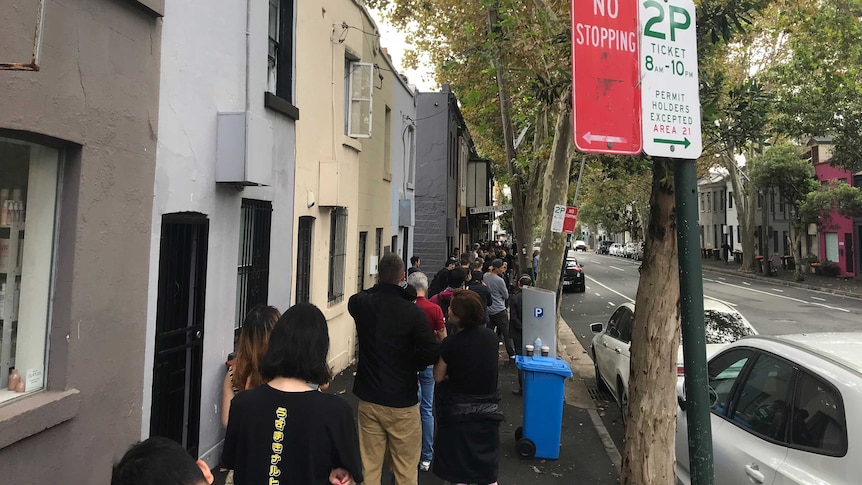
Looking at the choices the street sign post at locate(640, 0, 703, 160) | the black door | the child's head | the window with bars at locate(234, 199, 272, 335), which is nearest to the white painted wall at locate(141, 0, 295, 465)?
the black door

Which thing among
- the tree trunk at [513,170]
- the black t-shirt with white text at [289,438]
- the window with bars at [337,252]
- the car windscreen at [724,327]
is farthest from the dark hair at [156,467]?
the tree trunk at [513,170]

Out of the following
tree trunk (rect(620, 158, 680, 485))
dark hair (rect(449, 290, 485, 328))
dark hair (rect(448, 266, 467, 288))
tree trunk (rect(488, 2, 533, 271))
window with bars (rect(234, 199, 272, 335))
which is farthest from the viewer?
tree trunk (rect(488, 2, 533, 271))

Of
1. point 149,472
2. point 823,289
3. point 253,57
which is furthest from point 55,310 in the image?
point 823,289

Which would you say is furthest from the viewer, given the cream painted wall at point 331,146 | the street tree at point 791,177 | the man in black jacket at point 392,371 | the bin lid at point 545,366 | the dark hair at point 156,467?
the street tree at point 791,177

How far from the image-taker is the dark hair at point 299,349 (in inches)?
86.7

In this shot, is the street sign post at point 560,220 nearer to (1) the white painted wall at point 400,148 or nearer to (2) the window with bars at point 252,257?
(1) the white painted wall at point 400,148

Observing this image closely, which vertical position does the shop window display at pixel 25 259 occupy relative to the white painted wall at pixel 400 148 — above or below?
→ below

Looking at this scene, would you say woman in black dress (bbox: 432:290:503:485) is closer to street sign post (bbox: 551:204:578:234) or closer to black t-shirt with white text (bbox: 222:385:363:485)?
black t-shirt with white text (bbox: 222:385:363:485)

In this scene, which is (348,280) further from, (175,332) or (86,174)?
(86,174)

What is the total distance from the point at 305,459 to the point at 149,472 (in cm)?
77

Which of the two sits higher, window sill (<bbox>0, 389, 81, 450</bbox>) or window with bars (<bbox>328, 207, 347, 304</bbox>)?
window with bars (<bbox>328, 207, 347, 304</bbox>)

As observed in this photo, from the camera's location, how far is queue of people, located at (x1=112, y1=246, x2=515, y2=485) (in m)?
2.13

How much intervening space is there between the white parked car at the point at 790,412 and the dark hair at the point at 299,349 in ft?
8.61

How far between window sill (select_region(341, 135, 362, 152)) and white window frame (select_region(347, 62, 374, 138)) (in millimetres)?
135
